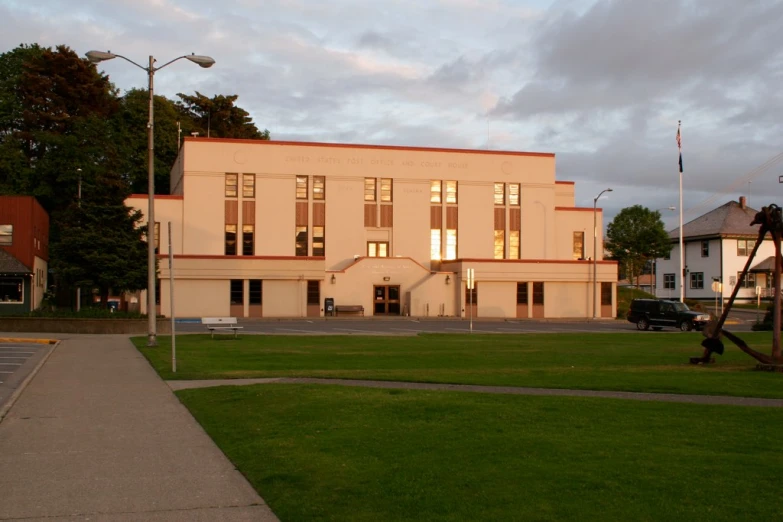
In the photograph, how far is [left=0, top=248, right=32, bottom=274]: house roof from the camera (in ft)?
161

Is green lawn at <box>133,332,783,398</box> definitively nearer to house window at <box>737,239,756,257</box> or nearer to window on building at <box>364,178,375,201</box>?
window on building at <box>364,178,375,201</box>

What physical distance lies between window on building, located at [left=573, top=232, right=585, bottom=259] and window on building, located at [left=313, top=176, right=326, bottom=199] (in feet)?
71.7

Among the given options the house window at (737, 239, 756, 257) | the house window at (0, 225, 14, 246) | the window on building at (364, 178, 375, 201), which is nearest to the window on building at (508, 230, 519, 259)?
the window on building at (364, 178, 375, 201)

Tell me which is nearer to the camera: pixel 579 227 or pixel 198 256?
pixel 198 256

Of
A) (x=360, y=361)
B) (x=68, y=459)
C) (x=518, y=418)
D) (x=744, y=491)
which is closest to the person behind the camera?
(x=744, y=491)

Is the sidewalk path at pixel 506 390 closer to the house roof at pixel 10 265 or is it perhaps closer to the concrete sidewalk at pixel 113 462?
the concrete sidewalk at pixel 113 462

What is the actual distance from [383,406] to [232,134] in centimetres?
8442

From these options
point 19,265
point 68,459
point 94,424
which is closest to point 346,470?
point 68,459

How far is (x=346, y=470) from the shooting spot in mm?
8391

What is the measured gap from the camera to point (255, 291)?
59.0m

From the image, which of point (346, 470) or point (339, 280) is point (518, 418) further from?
point (339, 280)

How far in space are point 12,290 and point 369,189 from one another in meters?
26.6

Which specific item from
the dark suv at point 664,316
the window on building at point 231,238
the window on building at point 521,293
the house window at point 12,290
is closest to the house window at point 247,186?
the window on building at point 231,238

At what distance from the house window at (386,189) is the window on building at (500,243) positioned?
928 centimetres
